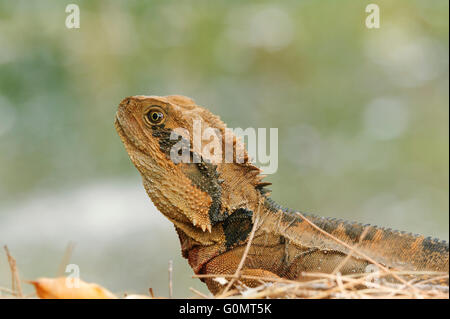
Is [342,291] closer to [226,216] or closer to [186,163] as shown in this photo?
[226,216]

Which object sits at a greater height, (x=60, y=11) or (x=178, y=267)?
(x=60, y=11)

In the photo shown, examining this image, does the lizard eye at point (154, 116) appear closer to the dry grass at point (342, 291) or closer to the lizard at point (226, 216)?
the lizard at point (226, 216)

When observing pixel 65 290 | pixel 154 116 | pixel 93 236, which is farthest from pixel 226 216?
pixel 93 236

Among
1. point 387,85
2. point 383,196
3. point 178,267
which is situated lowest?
point 178,267

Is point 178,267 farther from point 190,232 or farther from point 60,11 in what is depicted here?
point 190,232

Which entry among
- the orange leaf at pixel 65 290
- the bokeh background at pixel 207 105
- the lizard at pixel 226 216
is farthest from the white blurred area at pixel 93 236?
the orange leaf at pixel 65 290
